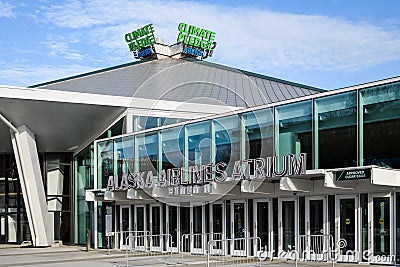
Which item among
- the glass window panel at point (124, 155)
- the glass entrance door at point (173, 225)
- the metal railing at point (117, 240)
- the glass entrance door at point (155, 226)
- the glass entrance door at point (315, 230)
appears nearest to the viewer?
the glass entrance door at point (315, 230)

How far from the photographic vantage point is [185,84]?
3712cm

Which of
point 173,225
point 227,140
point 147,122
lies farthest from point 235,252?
point 147,122

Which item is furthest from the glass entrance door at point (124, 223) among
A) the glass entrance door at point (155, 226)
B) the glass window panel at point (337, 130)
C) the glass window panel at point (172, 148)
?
the glass window panel at point (337, 130)

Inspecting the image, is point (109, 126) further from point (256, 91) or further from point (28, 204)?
point (256, 91)

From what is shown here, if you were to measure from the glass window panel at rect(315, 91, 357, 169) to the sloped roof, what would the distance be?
46.5 ft

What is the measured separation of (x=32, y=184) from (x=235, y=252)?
13847mm

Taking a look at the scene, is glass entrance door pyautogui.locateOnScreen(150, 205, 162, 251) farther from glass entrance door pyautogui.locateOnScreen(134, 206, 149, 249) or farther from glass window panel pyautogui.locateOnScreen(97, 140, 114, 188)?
glass window panel pyautogui.locateOnScreen(97, 140, 114, 188)

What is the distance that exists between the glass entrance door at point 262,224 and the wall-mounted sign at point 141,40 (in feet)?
70.6

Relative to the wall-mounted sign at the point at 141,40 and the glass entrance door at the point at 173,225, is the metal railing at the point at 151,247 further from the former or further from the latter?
the wall-mounted sign at the point at 141,40

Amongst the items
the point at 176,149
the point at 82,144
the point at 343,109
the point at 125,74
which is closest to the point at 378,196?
the point at 343,109

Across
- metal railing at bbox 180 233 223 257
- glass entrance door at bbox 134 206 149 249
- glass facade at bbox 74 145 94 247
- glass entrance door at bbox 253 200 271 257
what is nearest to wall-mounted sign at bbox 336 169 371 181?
glass entrance door at bbox 253 200 271 257

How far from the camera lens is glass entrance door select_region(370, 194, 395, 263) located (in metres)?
17.9

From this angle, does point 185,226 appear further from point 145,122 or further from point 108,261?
point 145,122

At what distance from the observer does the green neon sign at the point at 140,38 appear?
42156 millimetres
